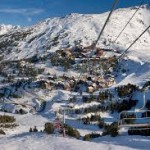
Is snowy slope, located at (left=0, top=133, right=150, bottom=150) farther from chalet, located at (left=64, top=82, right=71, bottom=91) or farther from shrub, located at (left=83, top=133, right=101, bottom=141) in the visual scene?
chalet, located at (left=64, top=82, right=71, bottom=91)

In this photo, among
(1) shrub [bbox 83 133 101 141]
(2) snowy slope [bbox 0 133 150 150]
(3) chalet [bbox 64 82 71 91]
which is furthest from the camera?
(3) chalet [bbox 64 82 71 91]

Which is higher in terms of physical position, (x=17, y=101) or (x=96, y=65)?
(x=96, y=65)

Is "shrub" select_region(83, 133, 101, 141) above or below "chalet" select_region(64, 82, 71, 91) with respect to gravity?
below

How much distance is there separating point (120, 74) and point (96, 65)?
775 inches

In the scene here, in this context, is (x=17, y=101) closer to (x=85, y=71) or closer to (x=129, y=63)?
(x=85, y=71)

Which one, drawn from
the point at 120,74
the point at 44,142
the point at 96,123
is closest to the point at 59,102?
the point at 96,123

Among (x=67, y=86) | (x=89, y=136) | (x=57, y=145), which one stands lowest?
(x=57, y=145)

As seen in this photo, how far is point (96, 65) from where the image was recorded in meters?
184

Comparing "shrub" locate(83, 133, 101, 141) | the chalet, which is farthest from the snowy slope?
the chalet

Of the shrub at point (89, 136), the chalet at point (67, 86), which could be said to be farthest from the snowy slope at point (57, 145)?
the chalet at point (67, 86)

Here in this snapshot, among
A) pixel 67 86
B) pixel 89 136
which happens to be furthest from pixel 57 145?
pixel 67 86

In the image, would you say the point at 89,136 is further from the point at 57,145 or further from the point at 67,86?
the point at 67,86

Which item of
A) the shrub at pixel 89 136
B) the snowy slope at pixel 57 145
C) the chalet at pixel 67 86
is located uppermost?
the chalet at pixel 67 86

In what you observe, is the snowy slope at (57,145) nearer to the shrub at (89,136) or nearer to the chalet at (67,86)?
the shrub at (89,136)
